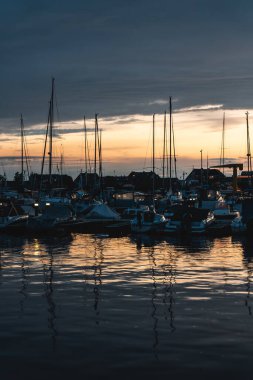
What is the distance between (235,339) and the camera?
45.6 ft

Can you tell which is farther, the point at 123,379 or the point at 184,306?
the point at 184,306

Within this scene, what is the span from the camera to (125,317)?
649 inches

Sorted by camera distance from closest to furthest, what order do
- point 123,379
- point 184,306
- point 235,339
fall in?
point 123,379
point 235,339
point 184,306

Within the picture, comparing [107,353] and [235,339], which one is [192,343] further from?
[107,353]

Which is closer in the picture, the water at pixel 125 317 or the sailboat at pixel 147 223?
the water at pixel 125 317

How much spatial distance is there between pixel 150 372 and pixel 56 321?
16.4 feet

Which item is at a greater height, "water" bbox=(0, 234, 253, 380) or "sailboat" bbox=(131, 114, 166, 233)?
"sailboat" bbox=(131, 114, 166, 233)

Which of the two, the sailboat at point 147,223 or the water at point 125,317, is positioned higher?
the sailboat at point 147,223

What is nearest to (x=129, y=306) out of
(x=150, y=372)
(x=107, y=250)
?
(x=150, y=372)

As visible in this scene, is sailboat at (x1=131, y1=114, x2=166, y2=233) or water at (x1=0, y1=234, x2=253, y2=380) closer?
water at (x1=0, y1=234, x2=253, y2=380)

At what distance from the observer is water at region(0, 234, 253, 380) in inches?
475

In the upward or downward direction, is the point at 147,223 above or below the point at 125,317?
above

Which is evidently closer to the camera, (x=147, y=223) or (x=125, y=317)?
(x=125, y=317)

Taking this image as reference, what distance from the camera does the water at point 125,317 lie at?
12.1 metres
